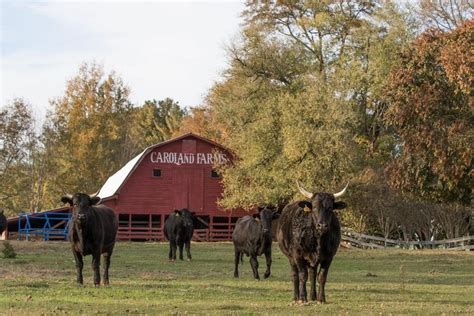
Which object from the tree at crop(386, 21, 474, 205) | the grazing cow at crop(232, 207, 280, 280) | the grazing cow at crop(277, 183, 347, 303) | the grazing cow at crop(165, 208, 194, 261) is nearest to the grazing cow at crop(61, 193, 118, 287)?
the grazing cow at crop(232, 207, 280, 280)

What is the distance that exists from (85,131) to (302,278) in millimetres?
62156

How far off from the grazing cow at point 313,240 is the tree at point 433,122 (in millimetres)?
18881

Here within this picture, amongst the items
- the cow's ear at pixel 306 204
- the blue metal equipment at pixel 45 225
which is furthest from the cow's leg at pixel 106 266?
the blue metal equipment at pixel 45 225

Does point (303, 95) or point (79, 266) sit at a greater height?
point (303, 95)

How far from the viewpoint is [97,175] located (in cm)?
7925

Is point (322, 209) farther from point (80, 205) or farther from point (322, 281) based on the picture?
point (80, 205)

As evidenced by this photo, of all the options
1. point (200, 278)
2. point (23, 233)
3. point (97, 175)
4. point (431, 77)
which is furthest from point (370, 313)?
point (97, 175)

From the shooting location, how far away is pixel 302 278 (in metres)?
17.3

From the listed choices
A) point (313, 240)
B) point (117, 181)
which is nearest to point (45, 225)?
point (117, 181)

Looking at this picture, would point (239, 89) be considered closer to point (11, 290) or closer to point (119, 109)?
point (119, 109)

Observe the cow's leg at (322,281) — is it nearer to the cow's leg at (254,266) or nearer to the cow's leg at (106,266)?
the cow's leg at (106,266)

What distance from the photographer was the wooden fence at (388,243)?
179 feet

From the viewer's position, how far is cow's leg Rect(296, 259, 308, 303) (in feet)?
56.3

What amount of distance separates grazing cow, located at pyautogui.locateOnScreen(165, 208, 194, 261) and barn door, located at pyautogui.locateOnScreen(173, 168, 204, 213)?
89.2 ft
